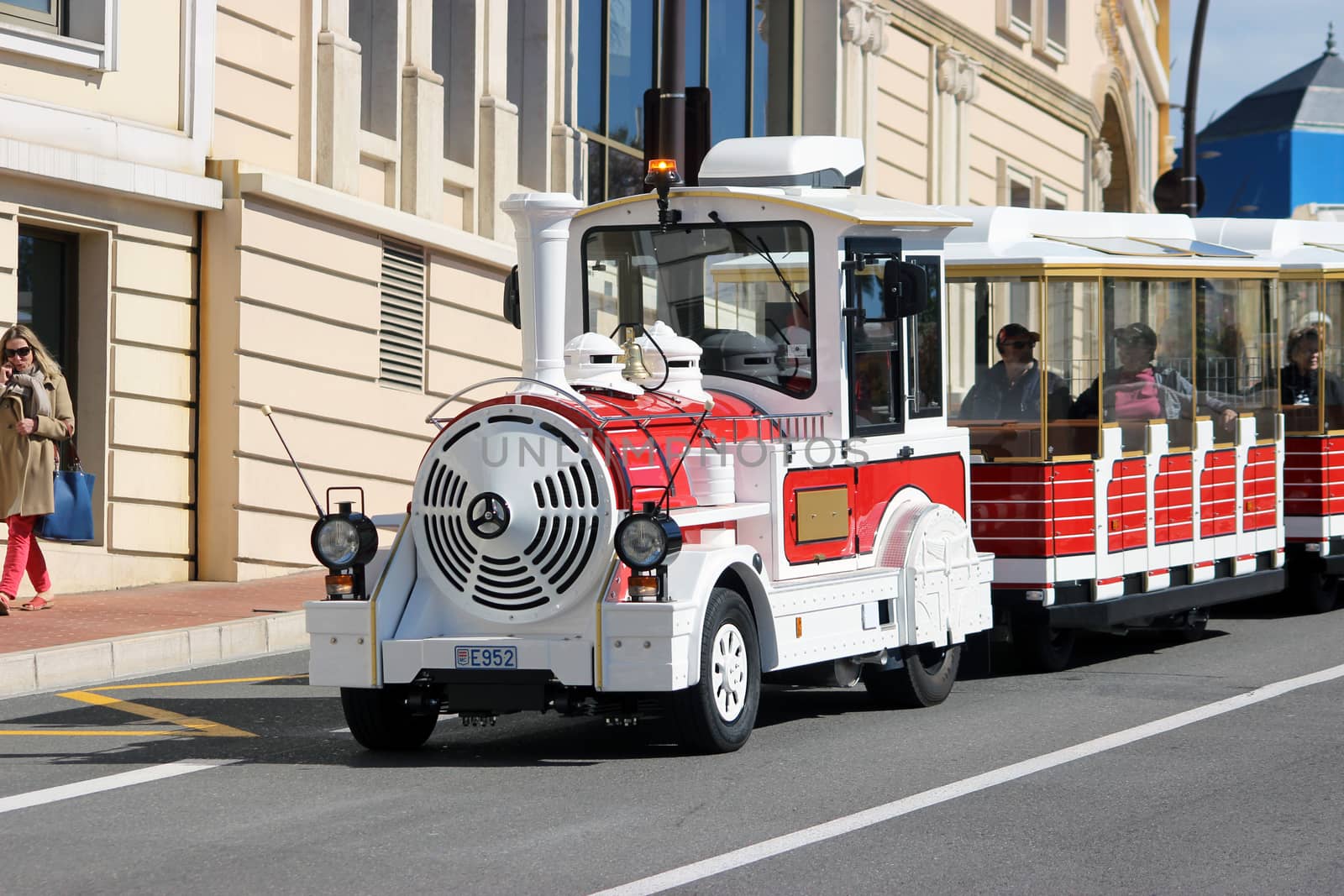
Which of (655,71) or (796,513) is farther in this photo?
(655,71)

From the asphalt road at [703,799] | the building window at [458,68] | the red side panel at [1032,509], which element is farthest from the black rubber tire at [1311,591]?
the building window at [458,68]

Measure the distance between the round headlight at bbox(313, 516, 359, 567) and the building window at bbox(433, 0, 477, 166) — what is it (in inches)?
482

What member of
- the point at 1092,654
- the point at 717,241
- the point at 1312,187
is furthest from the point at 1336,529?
the point at 1312,187

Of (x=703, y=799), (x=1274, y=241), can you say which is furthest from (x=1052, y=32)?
(x=703, y=799)

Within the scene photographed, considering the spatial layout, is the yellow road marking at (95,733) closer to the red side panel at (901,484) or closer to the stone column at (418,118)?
the red side panel at (901,484)

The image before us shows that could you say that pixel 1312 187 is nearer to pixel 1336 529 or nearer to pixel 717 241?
pixel 1336 529

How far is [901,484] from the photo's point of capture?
10.0 meters

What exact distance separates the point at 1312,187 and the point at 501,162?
47.9m

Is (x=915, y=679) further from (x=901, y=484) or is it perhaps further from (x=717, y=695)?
(x=717, y=695)

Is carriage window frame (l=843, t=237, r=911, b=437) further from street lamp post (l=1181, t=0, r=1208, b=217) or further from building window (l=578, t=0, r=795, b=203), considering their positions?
street lamp post (l=1181, t=0, r=1208, b=217)

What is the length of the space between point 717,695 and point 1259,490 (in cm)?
683

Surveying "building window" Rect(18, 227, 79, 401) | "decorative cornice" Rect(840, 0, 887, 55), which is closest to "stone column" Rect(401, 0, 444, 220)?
"building window" Rect(18, 227, 79, 401)

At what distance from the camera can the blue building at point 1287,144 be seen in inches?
2457

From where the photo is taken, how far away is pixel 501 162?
20.6 m
